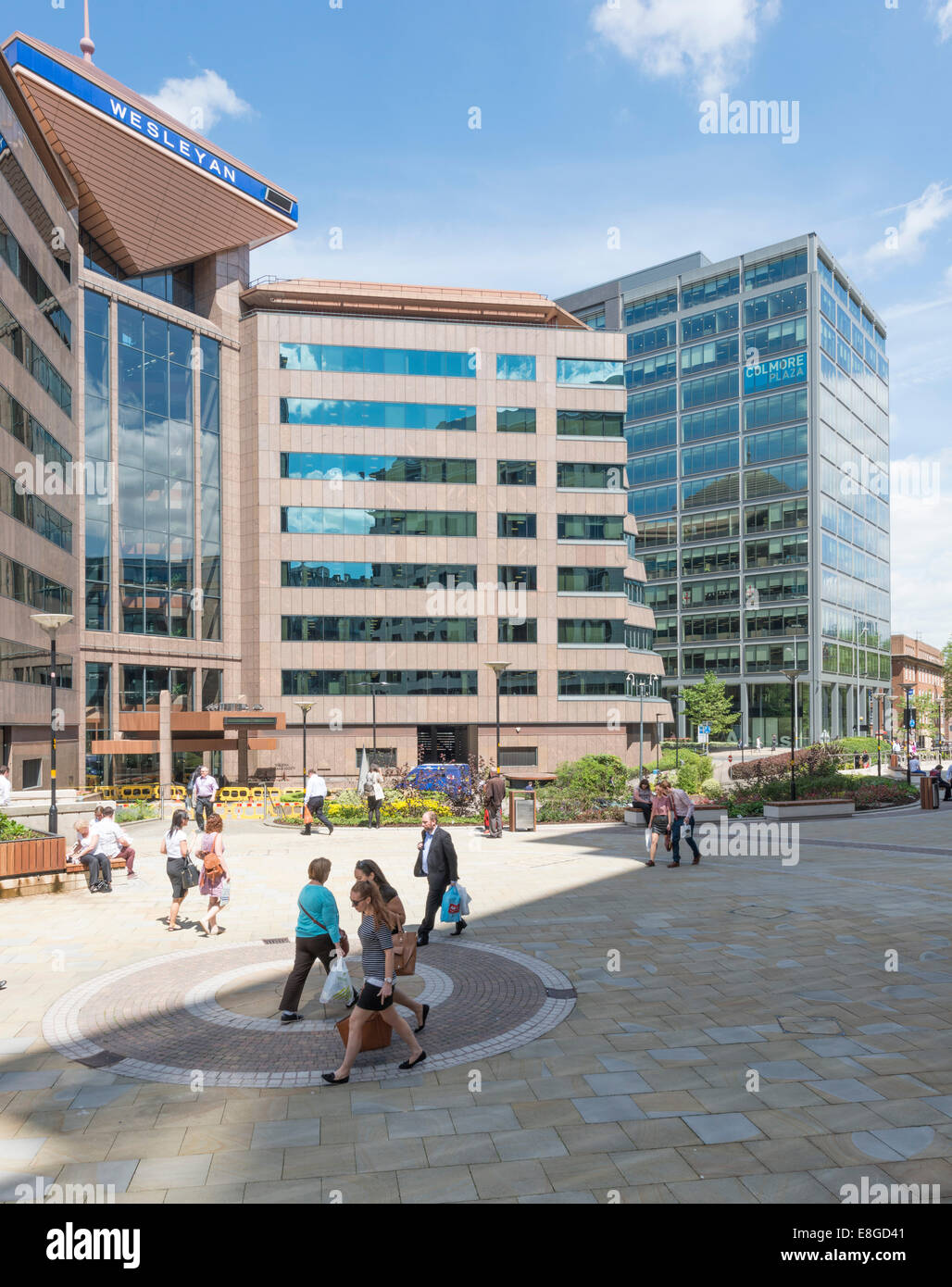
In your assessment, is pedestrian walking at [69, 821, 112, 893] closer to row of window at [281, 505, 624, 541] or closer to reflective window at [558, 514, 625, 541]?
row of window at [281, 505, 624, 541]

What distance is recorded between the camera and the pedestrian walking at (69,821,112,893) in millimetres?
17375

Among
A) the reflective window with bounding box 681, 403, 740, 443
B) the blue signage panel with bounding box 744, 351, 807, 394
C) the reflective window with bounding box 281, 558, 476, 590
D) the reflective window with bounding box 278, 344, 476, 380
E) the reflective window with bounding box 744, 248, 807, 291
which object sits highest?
the reflective window with bounding box 744, 248, 807, 291

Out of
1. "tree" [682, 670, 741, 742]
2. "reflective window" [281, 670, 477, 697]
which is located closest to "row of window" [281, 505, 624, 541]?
"reflective window" [281, 670, 477, 697]

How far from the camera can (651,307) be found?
326 feet

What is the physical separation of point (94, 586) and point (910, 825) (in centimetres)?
3727

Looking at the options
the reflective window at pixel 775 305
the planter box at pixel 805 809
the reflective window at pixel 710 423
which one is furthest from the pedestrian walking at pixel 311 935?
the reflective window at pixel 775 305

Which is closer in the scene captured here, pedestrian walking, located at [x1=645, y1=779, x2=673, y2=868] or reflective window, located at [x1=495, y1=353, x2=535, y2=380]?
pedestrian walking, located at [x1=645, y1=779, x2=673, y2=868]

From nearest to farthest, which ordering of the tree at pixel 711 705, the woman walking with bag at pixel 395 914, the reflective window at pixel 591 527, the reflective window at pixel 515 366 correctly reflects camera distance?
the woman walking with bag at pixel 395 914 < the reflective window at pixel 515 366 < the reflective window at pixel 591 527 < the tree at pixel 711 705

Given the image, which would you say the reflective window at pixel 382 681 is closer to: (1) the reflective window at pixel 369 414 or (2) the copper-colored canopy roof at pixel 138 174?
(1) the reflective window at pixel 369 414

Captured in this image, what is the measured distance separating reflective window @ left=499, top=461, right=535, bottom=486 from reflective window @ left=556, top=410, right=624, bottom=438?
114 inches

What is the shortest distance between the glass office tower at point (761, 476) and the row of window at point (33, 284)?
229ft

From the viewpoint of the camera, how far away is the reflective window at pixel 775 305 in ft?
285

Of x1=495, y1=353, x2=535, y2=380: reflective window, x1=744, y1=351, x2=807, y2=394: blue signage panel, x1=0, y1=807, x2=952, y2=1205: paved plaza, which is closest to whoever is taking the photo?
x1=0, y1=807, x2=952, y2=1205: paved plaza

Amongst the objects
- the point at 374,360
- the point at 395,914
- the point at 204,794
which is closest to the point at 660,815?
the point at 395,914
